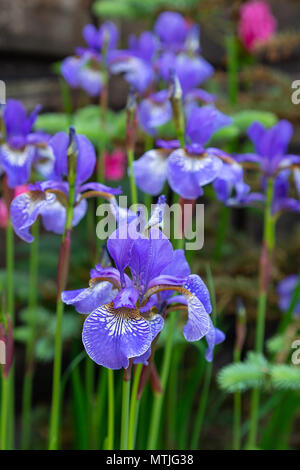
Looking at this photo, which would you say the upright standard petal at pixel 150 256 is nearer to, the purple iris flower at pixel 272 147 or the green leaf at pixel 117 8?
the purple iris flower at pixel 272 147

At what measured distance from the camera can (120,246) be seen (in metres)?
0.47

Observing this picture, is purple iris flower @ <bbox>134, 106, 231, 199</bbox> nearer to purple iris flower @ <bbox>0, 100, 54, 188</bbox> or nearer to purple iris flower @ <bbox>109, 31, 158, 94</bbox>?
purple iris flower @ <bbox>0, 100, 54, 188</bbox>

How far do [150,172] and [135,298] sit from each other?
269 millimetres

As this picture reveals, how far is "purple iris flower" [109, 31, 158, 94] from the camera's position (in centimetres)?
105

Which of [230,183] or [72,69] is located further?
[72,69]

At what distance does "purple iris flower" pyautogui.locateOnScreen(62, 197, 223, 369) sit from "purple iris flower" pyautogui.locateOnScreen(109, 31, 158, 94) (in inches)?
23.3

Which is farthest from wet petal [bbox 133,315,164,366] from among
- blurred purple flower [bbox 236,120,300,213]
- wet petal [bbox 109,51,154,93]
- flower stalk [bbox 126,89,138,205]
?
wet petal [bbox 109,51,154,93]

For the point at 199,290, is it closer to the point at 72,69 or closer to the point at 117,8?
the point at 72,69

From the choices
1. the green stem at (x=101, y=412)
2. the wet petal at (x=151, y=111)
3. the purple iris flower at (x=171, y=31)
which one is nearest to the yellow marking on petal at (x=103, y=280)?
the green stem at (x=101, y=412)

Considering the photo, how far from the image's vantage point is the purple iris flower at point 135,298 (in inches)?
16.9

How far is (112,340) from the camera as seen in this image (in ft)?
1.41

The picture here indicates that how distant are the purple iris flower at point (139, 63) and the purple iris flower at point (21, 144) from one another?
0.97ft

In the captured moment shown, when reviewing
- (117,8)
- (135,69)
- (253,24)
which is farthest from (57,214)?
(253,24)

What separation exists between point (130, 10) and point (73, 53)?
37 centimetres
